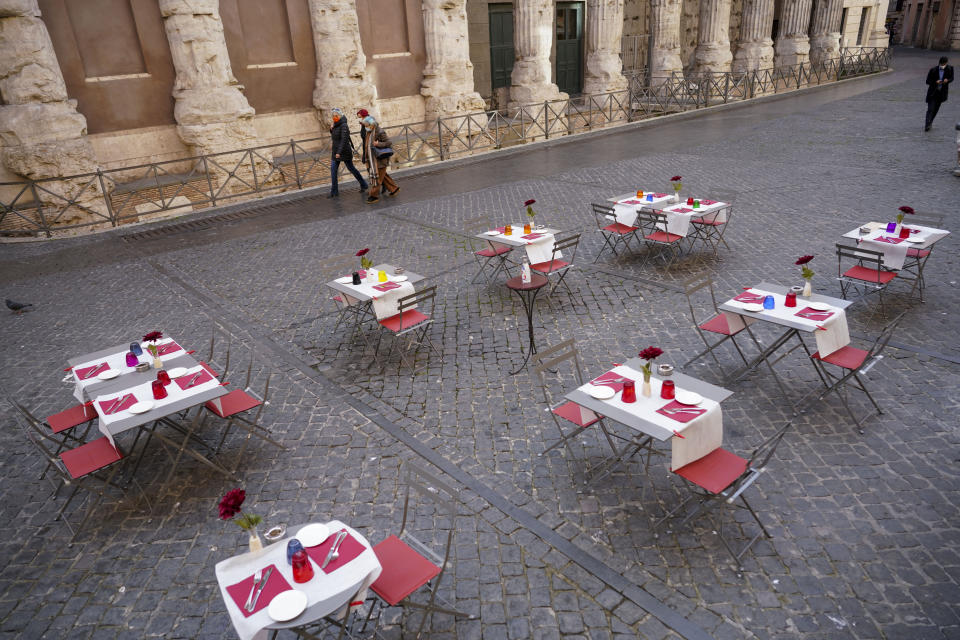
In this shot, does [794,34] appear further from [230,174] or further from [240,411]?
[240,411]

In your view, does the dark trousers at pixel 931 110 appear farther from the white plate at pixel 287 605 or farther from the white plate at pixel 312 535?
the white plate at pixel 287 605

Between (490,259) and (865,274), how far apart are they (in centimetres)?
420

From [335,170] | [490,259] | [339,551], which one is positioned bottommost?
[490,259]

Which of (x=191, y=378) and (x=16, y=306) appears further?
(x=16, y=306)

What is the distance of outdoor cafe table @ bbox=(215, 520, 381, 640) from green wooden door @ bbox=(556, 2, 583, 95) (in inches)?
837

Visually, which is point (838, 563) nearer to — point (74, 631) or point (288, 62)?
point (74, 631)

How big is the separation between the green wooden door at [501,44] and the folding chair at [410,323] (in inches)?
636

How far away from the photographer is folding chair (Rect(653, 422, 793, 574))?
11.6ft

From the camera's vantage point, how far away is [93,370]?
4.79 metres

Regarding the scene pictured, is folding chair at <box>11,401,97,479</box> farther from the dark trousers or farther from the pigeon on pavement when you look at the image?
the dark trousers

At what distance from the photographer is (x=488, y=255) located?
7465 millimetres

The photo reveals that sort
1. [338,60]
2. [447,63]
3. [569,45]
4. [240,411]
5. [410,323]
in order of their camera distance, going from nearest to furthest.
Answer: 1. [240,411]
2. [410,323]
3. [338,60]
4. [447,63]
5. [569,45]

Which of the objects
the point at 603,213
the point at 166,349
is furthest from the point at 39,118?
the point at 603,213

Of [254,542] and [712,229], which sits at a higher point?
[254,542]
